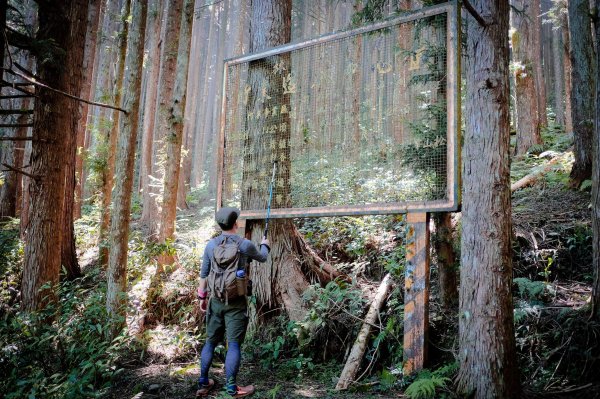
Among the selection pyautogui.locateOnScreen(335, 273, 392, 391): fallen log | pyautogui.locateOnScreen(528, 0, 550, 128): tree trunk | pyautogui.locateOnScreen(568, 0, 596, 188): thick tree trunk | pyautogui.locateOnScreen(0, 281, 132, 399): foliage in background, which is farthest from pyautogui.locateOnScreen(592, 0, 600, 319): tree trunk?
pyautogui.locateOnScreen(528, 0, 550, 128): tree trunk

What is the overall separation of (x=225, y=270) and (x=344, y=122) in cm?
266

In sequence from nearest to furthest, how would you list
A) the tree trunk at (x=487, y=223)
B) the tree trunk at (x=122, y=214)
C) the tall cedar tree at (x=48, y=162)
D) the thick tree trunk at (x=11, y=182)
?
1. the tree trunk at (x=487, y=223)
2. the tree trunk at (x=122, y=214)
3. the tall cedar tree at (x=48, y=162)
4. the thick tree trunk at (x=11, y=182)

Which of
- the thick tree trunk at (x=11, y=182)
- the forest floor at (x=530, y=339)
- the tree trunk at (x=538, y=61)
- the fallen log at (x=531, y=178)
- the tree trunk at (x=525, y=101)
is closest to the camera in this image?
the forest floor at (x=530, y=339)

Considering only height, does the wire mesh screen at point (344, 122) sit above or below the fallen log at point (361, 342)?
above

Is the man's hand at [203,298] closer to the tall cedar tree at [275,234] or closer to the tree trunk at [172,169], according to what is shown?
the tall cedar tree at [275,234]

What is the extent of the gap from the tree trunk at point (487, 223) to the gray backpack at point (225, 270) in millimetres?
2435

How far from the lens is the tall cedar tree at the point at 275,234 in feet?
22.5

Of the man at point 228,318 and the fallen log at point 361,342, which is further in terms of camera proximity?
the fallen log at point 361,342

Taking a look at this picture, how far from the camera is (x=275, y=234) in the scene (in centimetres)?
711

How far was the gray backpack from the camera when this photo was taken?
484 cm

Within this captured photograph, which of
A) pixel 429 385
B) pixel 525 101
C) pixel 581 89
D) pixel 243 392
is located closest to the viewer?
pixel 429 385

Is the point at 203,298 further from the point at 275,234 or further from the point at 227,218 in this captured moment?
the point at 275,234

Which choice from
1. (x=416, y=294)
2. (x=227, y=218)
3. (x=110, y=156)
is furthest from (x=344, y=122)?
(x=110, y=156)

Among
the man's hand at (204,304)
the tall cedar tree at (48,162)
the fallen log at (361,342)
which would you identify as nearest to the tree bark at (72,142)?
the tall cedar tree at (48,162)
